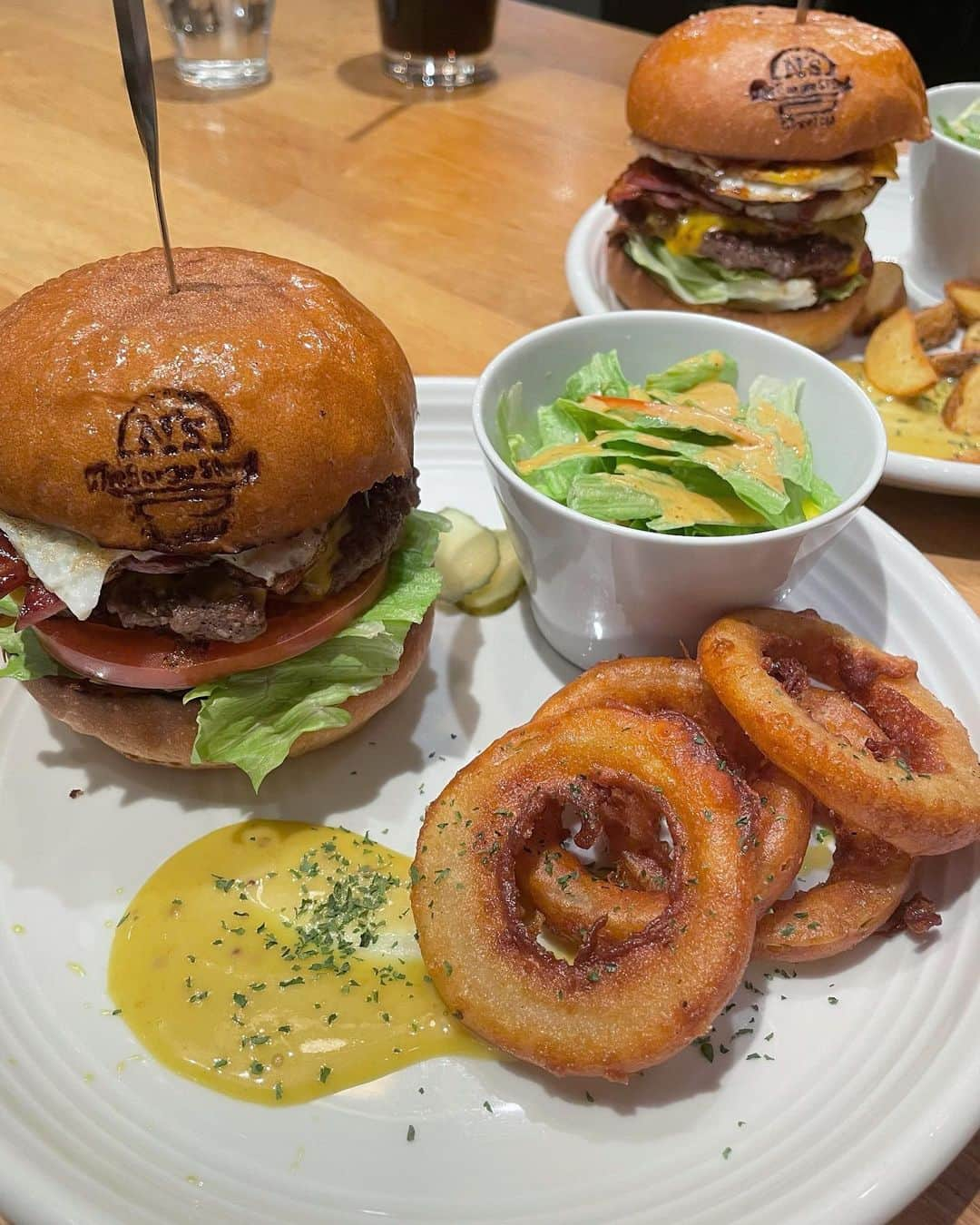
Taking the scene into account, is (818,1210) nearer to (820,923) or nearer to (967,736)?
(820,923)

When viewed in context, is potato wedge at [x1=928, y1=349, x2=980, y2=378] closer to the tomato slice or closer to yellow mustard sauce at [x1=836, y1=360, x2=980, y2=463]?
yellow mustard sauce at [x1=836, y1=360, x2=980, y2=463]

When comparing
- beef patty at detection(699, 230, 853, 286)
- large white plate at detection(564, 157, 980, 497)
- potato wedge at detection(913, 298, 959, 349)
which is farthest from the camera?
potato wedge at detection(913, 298, 959, 349)

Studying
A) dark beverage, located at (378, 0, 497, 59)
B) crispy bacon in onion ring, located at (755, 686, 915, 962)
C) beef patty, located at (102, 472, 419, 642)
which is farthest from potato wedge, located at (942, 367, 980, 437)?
dark beverage, located at (378, 0, 497, 59)

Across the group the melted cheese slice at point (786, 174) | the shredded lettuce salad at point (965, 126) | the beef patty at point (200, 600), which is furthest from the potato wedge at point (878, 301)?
the beef patty at point (200, 600)

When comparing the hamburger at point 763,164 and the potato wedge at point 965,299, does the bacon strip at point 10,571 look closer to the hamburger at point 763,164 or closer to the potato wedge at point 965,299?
the hamburger at point 763,164

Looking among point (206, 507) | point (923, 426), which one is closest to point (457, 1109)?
point (206, 507)

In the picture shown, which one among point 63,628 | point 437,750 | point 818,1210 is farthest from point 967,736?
point 63,628

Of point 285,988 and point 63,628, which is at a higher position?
point 63,628
